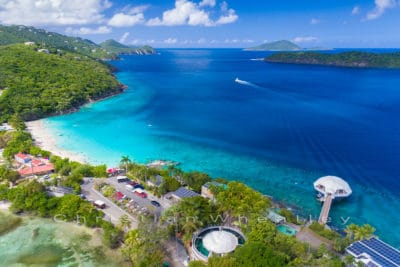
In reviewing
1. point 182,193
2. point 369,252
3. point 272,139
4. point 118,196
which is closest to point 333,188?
point 369,252

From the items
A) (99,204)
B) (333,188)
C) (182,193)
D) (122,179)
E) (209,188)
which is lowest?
(99,204)

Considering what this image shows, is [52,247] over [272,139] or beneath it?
beneath

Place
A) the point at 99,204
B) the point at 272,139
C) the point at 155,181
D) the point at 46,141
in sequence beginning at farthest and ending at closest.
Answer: the point at 272,139, the point at 46,141, the point at 155,181, the point at 99,204

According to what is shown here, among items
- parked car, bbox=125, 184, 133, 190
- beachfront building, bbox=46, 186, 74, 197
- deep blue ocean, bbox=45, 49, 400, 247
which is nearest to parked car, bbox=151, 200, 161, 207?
parked car, bbox=125, 184, 133, 190

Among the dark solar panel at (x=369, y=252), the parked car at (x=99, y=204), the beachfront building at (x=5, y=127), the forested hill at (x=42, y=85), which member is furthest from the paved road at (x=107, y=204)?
the forested hill at (x=42, y=85)

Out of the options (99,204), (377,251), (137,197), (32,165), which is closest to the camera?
(377,251)

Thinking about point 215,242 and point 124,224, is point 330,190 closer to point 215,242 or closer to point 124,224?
point 215,242

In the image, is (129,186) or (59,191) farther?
(129,186)

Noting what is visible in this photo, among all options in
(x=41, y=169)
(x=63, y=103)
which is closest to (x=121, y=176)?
(x=41, y=169)
